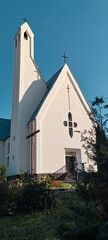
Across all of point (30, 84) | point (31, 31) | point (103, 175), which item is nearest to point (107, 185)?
point (103, 175)

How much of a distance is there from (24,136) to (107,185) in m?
23.8

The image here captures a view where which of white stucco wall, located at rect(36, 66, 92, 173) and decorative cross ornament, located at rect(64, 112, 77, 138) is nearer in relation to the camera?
white stucco wall, located at rect(36, 66, 92, 173)

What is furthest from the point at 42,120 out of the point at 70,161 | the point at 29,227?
the point at 29,227

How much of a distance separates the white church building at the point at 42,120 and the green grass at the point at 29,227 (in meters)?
15.9

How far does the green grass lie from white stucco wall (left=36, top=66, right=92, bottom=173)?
1652cm

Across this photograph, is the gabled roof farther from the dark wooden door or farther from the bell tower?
the dark wooden door

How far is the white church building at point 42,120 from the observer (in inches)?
1019

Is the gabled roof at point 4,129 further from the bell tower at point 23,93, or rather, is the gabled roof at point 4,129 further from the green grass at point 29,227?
the green grass at point 29,227

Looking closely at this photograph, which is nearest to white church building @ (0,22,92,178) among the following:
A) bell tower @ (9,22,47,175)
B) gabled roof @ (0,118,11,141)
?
bell tower @ (9,22,47,175)

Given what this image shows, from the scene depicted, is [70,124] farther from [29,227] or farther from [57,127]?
[29,227]

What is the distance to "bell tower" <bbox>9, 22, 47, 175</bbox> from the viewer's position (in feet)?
89.5

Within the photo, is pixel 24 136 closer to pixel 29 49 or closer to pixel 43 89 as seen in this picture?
pixel 43 89

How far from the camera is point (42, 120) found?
87.6ft

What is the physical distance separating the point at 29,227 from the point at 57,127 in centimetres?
2046
